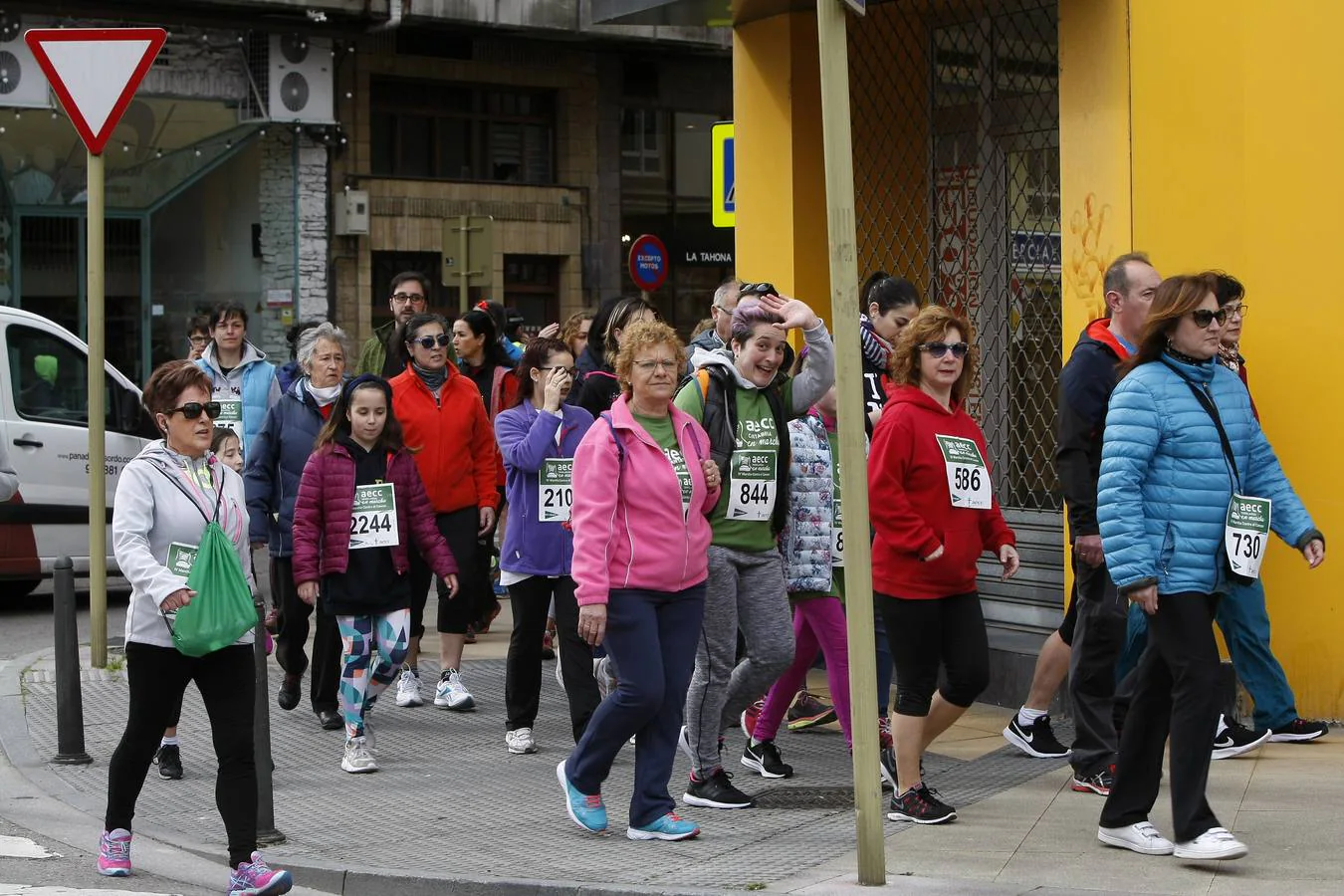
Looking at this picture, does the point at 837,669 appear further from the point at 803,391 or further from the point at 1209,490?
the point at 1209,490

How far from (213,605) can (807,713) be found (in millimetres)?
3641

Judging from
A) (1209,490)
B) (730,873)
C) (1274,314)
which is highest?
(1274,314)

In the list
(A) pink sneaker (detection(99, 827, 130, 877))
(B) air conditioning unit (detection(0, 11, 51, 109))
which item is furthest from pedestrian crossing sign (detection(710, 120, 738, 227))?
(B) air conditioning unit (detection(0, 11, 51, 109))

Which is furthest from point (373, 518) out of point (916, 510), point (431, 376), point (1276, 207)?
point (1276, 207)

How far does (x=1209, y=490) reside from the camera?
246 inches

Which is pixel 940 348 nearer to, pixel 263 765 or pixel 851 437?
pixel 851 437

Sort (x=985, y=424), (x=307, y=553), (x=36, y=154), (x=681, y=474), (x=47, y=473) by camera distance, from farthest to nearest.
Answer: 1. (x=36, y=154)
2. (x=47, y=473)
3. (x=985, y=424)
4. (x=307, y=553)
5. (x=681, y=474)

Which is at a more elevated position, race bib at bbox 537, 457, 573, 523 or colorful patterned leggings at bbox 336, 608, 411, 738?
race bib at bbox 537, 457, 573, 523

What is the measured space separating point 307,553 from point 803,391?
2.35 meters

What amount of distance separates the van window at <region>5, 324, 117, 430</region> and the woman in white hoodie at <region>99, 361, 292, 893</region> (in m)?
7.59

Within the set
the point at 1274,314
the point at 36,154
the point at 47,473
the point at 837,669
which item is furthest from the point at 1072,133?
the point at 36,154

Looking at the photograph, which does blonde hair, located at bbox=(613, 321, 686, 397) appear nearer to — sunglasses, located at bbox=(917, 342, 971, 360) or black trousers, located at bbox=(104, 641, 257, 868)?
sunglasses, located at bbox=(917, 342, 971, 360)

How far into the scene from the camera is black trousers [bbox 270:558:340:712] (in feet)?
30.1

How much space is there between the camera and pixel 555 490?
8.60 metres
